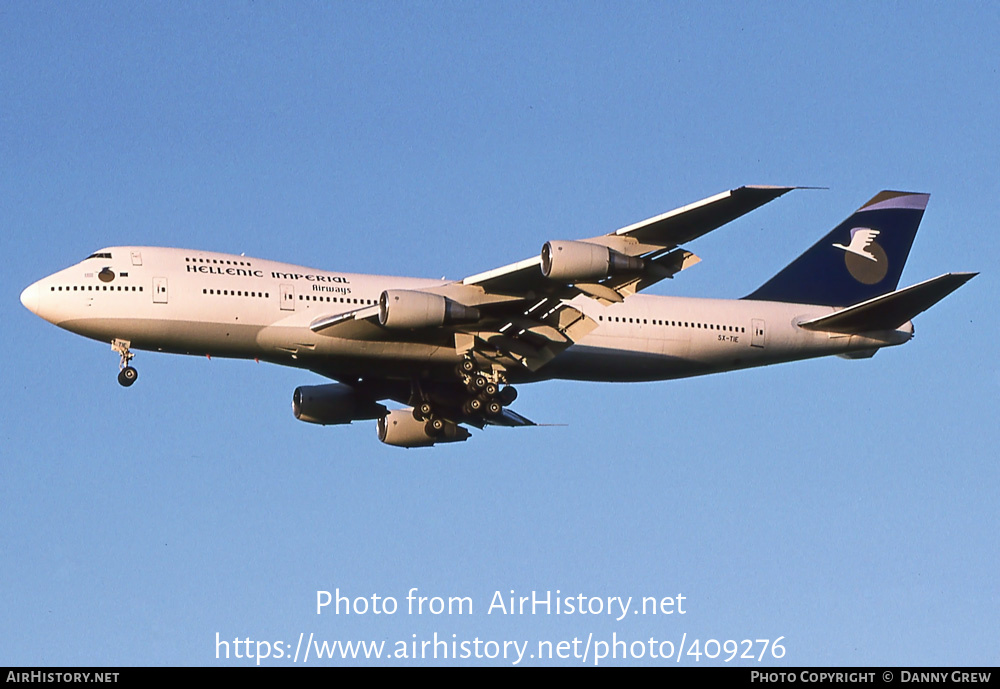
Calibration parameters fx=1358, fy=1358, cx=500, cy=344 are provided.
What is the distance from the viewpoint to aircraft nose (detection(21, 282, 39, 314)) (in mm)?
38719

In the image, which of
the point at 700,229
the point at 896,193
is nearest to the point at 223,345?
the point at 700,229

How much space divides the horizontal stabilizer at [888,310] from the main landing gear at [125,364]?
2121 cm

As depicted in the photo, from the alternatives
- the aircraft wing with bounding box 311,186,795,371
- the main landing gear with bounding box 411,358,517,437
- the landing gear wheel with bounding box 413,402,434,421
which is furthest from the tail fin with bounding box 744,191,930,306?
the landing gear wheel with bounding box 413,402,434,421

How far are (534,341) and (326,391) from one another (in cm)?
817

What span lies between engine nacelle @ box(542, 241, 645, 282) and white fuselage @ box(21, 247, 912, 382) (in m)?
5.37

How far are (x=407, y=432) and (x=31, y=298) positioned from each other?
1269cm

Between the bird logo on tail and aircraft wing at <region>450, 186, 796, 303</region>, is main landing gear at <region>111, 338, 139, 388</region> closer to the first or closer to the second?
aircraft wing at <region>450, 186, 796, 303</region>

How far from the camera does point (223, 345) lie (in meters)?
38.6

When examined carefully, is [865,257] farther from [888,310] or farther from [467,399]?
[467,399]

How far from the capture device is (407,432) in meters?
44.8

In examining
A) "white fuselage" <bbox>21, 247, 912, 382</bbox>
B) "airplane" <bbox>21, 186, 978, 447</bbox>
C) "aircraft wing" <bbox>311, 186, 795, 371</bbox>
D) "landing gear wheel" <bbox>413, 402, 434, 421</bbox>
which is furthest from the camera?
"landing gear wheel" <bbox>413, 402, 434, 421</bbox>

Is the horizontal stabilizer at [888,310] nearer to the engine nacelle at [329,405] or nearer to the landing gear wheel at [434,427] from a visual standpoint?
the landing gear wheel at [434,427]

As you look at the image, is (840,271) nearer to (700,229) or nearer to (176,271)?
(700,229)
